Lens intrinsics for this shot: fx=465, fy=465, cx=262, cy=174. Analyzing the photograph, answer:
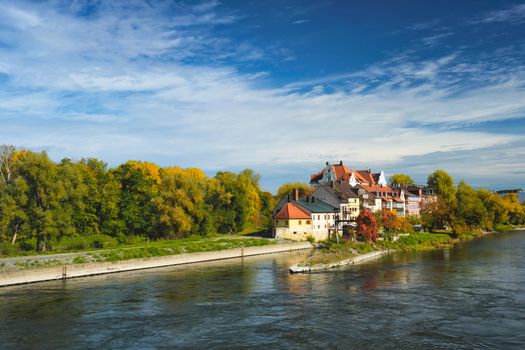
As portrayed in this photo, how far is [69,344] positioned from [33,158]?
118 feet

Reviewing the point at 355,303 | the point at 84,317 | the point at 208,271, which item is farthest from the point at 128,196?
the point at 355,303

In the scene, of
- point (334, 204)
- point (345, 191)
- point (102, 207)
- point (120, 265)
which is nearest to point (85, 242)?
point (102, 207)

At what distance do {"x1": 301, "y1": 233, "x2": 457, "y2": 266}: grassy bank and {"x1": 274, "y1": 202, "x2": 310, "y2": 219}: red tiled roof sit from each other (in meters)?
6.40

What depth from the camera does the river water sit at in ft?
81.3

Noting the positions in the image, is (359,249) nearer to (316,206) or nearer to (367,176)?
(316,206)

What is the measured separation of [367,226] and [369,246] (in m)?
6.46

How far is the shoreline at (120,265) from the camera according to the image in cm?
4278

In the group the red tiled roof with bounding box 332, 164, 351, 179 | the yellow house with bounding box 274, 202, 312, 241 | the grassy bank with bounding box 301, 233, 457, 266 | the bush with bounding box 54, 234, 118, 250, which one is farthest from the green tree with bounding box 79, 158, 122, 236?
the red tiled roof with bounding box 332, 164, 351, 179

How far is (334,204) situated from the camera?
287 feet

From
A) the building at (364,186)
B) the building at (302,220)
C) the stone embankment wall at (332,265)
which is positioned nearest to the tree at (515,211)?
the building at (364,186)

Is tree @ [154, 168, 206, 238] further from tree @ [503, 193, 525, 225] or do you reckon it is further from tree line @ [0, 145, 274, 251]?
tree @ [503, 193, 525, 225]

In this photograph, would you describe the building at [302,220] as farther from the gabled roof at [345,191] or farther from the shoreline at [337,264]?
the shoreline at [337,264]

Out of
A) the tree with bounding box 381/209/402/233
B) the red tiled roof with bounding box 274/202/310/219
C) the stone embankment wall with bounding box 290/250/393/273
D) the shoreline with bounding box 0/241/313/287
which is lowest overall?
the stone embankment wall with bounding box 290/250/393/273

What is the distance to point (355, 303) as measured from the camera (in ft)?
108
